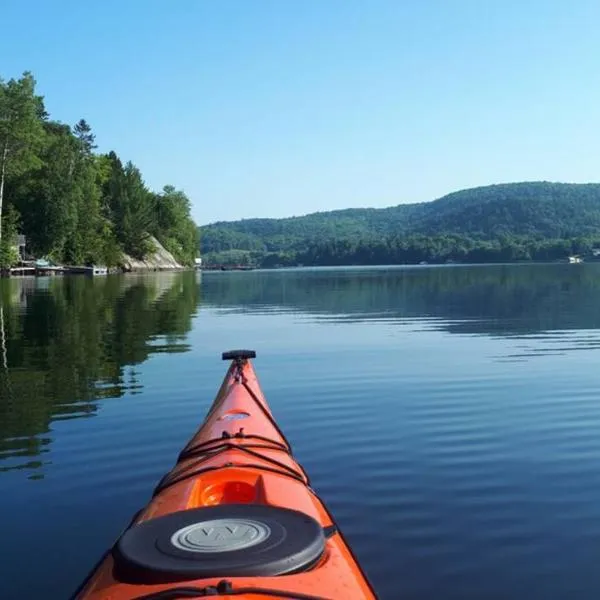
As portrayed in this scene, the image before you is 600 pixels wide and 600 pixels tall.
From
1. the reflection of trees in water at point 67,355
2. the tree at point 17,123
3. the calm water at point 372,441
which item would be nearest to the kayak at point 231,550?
the calm water at point 372,441

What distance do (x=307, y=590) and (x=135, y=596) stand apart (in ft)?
2.97

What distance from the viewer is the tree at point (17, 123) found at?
72.1 meters

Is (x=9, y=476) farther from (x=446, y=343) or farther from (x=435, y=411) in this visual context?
(x=446, y=343)

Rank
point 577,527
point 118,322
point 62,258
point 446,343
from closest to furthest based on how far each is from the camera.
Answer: point 577,527 < point 446,343 < point 118,322 < point 62,258

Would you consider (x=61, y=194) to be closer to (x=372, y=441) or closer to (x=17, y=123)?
(x=17, y=123)

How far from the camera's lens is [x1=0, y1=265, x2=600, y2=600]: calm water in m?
6.95

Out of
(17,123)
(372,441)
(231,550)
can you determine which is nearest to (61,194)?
(17,123)

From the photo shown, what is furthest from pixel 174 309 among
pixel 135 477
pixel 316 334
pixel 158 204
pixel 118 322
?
pixel 158 204

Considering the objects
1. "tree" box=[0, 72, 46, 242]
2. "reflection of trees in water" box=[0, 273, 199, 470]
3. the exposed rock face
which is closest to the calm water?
"reflection of trees in water" box=[0, 273, 199, 470]

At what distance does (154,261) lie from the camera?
140 meters

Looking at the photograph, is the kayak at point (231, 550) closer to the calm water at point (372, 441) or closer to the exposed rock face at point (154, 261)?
the calm water at point (372, 441)

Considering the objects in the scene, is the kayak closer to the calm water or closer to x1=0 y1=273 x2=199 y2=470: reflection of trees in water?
the calm water

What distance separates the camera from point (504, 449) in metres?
10.6

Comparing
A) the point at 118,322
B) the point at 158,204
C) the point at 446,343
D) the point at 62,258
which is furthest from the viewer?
the point at 158,204
